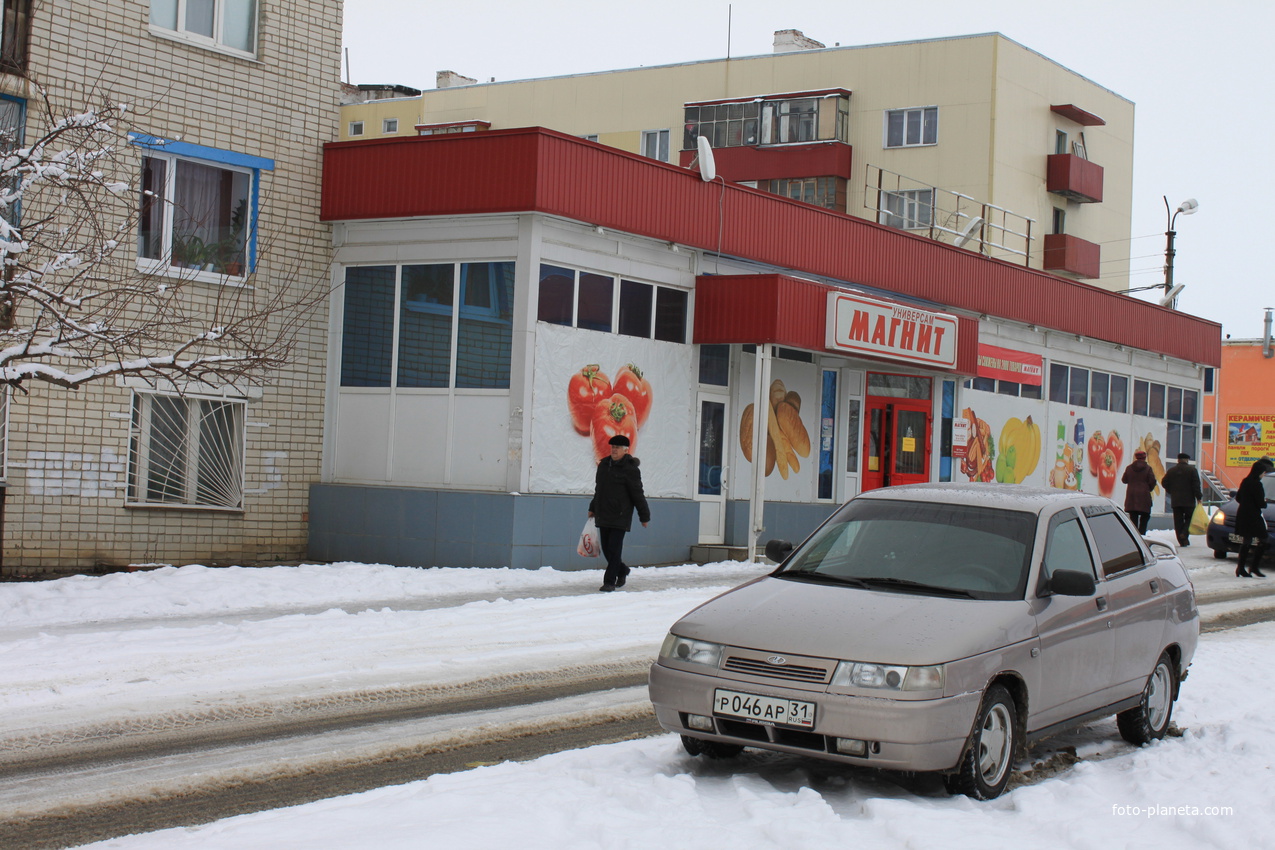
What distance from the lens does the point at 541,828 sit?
5.31 m

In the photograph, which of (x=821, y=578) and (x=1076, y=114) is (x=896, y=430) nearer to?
(x=821, y=578)

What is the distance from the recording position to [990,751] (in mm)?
6191

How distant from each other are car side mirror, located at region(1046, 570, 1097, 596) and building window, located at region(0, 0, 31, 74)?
1301cm

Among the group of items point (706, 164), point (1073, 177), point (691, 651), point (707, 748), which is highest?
point (1073, 177)

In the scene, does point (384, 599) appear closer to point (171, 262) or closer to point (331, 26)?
point (171, 262)

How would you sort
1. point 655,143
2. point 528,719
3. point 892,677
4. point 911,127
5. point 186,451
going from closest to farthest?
point 892,677, point 528,719, point 186,451, point 911,127, point 655,143

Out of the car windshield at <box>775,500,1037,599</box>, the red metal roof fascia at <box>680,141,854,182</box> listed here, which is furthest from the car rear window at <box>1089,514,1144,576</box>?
the red metal roof fascia at <box>680,141,854,182</box>

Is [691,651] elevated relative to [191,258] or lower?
lower

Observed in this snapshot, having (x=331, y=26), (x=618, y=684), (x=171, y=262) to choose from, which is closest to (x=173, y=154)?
(x=171, y=262)

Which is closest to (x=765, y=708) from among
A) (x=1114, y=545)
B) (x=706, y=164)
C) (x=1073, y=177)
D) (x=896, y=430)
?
(x=1114, y=545)

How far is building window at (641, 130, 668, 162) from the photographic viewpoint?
4588cm

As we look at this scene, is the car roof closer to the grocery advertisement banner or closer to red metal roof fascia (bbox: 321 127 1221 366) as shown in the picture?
red metal roof fascia (bbox: 321 127 1221 366)

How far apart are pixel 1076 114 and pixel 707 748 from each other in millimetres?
41477

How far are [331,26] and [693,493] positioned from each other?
26.3 feet
